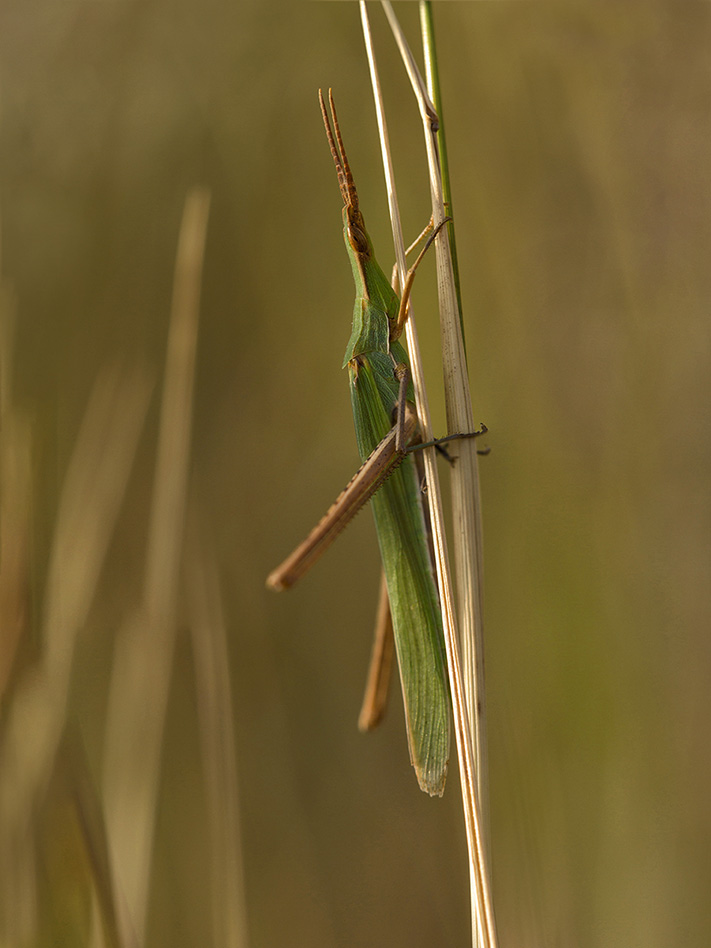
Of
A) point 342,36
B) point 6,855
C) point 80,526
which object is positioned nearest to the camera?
point 6,855

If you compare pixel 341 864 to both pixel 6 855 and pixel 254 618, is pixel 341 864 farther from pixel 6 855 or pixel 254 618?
pixel 6 855

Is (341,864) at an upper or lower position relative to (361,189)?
lower

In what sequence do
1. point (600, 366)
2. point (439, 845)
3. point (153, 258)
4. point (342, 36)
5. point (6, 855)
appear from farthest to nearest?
point (153, 258)
point (342, 36)
point (439, 845)
point (600, 366)
point (6, 855)

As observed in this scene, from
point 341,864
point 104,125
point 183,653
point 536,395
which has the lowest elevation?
point 341,864

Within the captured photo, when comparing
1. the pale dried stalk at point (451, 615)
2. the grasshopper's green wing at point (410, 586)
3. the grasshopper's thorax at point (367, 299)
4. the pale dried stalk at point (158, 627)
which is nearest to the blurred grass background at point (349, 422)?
the pale dried stalk at point (158, 627)

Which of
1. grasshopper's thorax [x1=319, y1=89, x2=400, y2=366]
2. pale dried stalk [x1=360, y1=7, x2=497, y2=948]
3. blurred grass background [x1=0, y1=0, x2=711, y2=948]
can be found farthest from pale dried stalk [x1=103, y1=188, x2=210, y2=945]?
pale dried stalk [x1=360, y1=7, x2=497, y2=948]

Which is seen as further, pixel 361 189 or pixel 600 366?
pixel 361 189

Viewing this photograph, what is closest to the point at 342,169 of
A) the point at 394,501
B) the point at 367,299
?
the point at 367,299

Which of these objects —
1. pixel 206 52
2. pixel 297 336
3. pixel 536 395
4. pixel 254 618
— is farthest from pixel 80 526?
pixel 206 52

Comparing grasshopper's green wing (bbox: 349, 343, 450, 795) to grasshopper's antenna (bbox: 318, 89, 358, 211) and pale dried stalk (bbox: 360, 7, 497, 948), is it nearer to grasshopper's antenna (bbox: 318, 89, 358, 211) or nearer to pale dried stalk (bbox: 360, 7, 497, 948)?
pale dried stalk (bbox: 360, 7, 497, 948)
